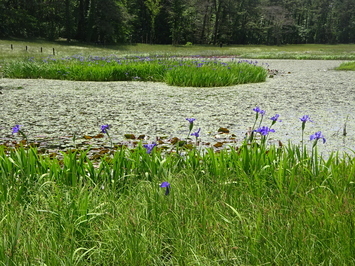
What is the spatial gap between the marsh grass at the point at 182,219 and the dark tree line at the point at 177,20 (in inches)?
1234

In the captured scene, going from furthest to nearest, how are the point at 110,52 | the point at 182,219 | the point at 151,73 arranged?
the point at 110,52 → the point at 151,73 → the point at 182,219

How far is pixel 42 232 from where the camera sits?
154 cm

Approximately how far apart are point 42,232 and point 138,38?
46003 mm

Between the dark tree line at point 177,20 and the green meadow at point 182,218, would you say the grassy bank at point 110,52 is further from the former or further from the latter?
the green meadow at point 182,218

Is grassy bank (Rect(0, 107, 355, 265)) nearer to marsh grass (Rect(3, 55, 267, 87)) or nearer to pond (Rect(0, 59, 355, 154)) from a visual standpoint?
pond (Rect(0, 59, 355, 154))

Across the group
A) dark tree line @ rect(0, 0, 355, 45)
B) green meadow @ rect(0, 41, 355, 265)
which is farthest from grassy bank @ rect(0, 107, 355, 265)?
dark tree line @ rect(0, 0, 355, 45)

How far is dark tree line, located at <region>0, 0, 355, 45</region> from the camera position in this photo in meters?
32.1

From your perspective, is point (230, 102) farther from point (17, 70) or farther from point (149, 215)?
point (17, 70)

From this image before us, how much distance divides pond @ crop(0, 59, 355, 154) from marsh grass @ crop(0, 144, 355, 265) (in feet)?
3.42

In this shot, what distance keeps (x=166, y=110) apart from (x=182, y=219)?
3.12 metres

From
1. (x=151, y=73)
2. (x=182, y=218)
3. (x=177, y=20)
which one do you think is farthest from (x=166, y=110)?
(x=177, y=20)

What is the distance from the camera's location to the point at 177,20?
40000mm

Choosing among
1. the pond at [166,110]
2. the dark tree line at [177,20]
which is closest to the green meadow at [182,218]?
the pond at [166,110]

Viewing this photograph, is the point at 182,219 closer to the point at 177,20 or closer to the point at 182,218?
the point at 182,218
